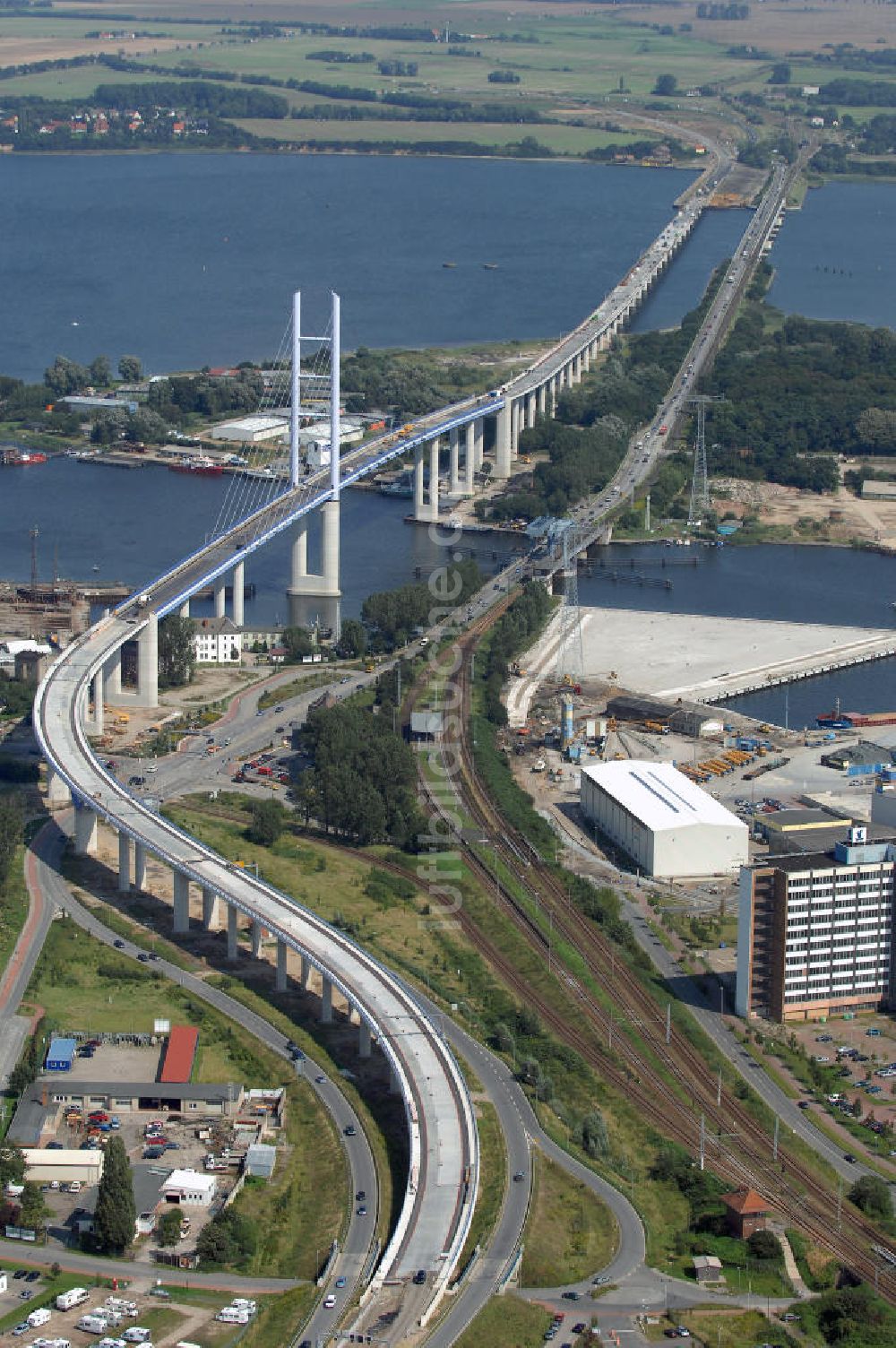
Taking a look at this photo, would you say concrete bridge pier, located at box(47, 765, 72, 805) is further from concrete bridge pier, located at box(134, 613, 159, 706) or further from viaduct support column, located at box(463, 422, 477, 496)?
viaduct support column, located at box(463, 422, 477, 496)

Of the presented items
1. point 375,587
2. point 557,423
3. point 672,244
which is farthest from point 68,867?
point 672,244

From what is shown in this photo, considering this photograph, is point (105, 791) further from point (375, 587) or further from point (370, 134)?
point (370, 134)

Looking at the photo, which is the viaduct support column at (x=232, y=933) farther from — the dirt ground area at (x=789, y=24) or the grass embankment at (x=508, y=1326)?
the dirt ground area at (x=789, y=24)

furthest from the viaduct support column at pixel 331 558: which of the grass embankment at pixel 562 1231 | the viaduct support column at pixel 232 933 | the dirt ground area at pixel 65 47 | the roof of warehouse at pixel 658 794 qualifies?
the dirt ground area at pixel 65 47

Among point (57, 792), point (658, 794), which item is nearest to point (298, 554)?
point (57, 792)

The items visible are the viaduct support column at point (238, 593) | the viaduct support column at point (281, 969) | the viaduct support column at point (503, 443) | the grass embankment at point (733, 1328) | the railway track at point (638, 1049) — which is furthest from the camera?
the viaduct support column at point (503, 443)

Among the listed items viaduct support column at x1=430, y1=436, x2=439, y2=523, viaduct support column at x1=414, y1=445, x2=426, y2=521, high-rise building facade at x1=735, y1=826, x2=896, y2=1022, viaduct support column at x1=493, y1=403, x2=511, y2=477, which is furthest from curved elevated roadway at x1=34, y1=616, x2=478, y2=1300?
viaduct support column at x1=493, y1=403, x2=511, y2=477
